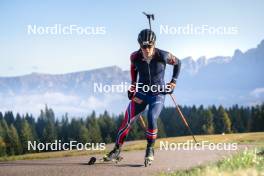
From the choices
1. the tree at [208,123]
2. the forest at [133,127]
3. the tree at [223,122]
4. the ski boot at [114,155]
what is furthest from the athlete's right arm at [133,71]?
the tree at [208,123]

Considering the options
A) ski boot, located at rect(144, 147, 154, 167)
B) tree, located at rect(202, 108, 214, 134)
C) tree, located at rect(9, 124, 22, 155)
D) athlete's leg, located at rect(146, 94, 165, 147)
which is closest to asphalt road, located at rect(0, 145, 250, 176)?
ski boot, located at rect(144, 147, 154, 167)

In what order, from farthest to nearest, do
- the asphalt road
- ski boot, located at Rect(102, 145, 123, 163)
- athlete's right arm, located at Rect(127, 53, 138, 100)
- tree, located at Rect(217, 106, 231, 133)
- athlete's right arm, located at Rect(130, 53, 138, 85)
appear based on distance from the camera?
tree, located at Rect(217, 106, 231, 133), ski boot, located at Rect(102, 145, 123, 163), athlete's right arm, located at Rect(127, 53, 138, 100), athlete's right arm, located at Rect(130, 53, 138, 85), the asphalt road

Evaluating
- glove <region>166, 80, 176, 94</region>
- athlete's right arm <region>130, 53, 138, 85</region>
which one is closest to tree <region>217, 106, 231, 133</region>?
glove <region>166, 80, 176, 94</region>

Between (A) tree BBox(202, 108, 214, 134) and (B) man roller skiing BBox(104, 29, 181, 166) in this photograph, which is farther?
(A) tree BBox(202, 108, 214, 134)

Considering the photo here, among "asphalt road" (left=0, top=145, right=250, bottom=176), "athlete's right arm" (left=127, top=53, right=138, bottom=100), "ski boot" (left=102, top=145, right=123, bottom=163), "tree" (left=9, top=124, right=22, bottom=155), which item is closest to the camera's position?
"asphalt road" (left=0, top=145, right=250, bottom=176)

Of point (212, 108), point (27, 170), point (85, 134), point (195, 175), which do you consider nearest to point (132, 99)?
point (27, 170)

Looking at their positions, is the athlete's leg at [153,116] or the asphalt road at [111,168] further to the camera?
the athlete's leg at [153,116]

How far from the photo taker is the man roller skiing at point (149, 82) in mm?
10672

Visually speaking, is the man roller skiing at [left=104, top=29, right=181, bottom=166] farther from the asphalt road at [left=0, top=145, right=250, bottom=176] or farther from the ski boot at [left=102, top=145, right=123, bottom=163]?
the ski boot at [left=102, top=145, right=123, bottom=163]

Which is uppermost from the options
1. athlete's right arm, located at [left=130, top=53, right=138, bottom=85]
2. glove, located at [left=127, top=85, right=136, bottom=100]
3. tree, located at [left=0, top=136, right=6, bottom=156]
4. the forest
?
athlete's right arm, located at [left=130, top=53, right=138, bottom=85]

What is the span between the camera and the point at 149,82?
35.6ft

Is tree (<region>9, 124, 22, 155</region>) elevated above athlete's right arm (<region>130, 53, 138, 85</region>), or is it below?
below

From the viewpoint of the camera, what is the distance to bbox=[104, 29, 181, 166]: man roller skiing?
1067 centimetres

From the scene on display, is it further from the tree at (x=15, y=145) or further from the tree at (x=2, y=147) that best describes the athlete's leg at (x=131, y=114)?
the tree at (x=15, y=145)
